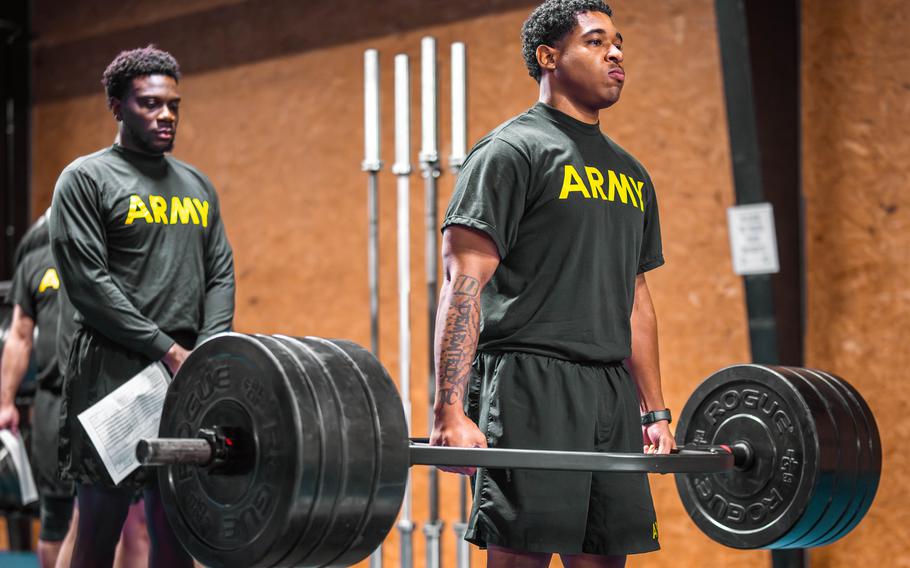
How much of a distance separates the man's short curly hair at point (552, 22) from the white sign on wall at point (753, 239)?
179 centimetres

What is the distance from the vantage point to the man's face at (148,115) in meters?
Result: 2.77

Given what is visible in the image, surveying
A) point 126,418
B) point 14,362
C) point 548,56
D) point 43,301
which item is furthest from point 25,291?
point 548,56

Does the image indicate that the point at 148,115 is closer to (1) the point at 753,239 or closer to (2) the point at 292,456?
(2) the point at 292,456

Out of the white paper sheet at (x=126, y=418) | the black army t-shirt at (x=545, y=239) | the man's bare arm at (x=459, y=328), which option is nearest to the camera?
the man's bare arm at (x=459, y=328)

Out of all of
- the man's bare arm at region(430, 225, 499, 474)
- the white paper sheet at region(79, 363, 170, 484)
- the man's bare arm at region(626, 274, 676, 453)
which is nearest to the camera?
the man's bare arm at region(430, 225, 499, 474)

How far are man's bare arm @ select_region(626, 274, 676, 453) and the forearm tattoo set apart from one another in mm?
467

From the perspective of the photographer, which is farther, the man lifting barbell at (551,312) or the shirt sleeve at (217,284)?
the shirt sleeve at (217,284)

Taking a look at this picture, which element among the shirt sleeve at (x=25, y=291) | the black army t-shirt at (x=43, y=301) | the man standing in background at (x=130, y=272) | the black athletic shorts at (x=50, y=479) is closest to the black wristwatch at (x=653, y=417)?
the man standing in background at (x=130, y=272)

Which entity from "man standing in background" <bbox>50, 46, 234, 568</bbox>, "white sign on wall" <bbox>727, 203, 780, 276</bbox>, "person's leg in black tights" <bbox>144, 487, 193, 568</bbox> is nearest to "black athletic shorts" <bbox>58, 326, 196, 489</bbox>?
"man standing in background" <bbox>50, 46, 234, 568</bbox>

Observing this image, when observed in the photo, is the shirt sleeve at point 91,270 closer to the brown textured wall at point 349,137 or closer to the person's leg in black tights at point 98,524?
the person's leg in black tights at point 98,524

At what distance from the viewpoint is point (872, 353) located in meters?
3.96

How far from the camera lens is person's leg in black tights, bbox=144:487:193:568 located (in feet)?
8.55

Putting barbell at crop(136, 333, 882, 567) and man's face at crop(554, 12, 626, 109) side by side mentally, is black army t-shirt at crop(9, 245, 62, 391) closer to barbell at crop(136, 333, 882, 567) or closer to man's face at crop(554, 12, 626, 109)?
barbell at crop(136, 333, 882, 567)

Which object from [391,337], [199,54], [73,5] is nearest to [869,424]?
[391,337]
